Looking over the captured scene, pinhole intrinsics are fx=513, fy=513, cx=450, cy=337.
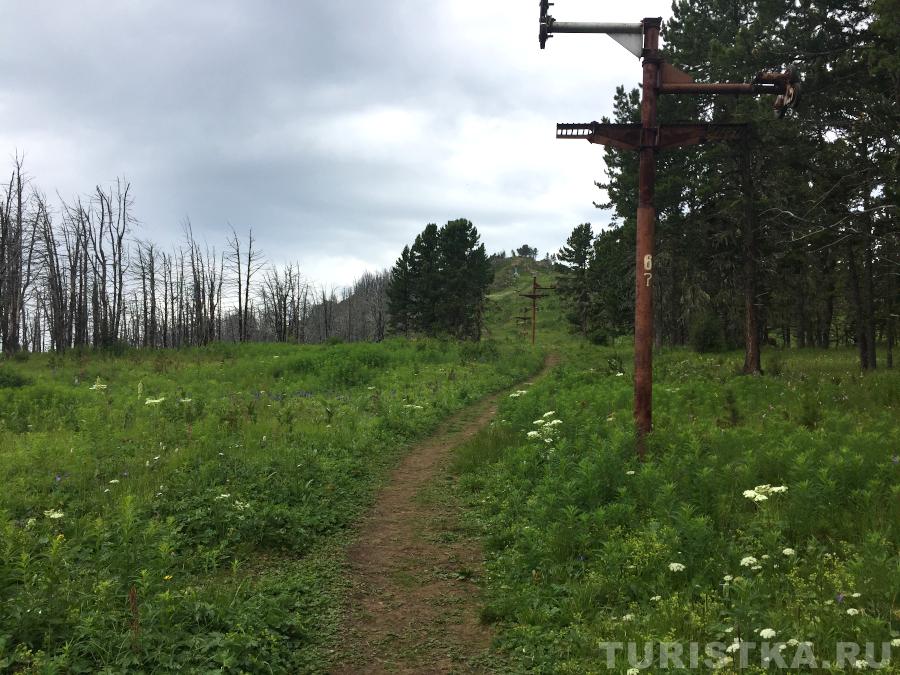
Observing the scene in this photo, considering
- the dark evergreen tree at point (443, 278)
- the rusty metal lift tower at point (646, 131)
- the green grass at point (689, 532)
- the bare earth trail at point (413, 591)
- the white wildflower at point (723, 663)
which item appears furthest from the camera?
the dark evergreen tree at point (443, 278)

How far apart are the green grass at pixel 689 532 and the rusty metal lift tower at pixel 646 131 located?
1.41 m

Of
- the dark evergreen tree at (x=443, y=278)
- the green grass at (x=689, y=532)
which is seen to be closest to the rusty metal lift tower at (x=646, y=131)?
the green grass at (x=689, y=532)

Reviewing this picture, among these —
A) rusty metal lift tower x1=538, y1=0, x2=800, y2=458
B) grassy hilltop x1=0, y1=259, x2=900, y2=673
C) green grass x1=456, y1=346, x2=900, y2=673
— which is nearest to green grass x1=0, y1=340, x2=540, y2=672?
grassy hilltop x1=0, y1=259, x2=900, y2=673

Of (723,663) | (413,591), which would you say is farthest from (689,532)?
(413,591)

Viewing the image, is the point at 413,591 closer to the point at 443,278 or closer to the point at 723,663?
the point at 723,663

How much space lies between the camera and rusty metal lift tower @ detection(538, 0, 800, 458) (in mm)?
7320

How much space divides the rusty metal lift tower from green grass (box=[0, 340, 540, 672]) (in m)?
4.87

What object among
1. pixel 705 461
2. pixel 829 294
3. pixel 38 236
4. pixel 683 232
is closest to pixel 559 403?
pixel 705 461

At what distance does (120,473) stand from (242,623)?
4601 mm

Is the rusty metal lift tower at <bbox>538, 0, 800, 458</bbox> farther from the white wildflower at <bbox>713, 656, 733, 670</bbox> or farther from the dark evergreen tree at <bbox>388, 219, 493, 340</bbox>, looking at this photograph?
the dark evergreen tree at <bbox>388, 219, 493, 340</bbox>

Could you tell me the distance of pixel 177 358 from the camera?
2514 cm

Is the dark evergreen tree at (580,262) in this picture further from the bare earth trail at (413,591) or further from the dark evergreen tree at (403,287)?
the bare earth trail at (413,591)

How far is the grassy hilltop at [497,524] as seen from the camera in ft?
13.0

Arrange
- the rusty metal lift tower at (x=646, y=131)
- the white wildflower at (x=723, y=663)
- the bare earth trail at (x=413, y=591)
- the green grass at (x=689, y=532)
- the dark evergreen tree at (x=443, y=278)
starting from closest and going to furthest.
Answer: the white wildflower at (x=723, y=663)
the green grass at (x=689, y=532)
the bare earth trail at (x=413, y=591)
the rusty metal lift tower at (x=646, y=131)
the dark evergreen tree at (x=443, y=278)
